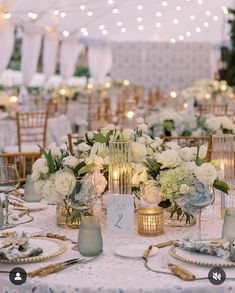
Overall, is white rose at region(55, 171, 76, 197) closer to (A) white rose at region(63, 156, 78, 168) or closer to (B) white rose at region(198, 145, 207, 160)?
(A) white rose at region(63, 156, 78, 168)

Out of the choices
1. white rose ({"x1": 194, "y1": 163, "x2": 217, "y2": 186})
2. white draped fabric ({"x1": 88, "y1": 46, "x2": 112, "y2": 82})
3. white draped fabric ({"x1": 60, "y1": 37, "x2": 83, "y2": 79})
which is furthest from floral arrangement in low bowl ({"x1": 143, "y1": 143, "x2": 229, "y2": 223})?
white draped fabric ({"x1": 88, "y1": 46, "x2": 112, "y2": 82})

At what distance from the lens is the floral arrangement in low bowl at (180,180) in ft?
9.18

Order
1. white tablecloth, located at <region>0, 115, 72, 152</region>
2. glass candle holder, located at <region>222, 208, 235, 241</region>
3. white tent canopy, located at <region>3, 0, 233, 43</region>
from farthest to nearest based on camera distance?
white tent canopy, located at <region>3, 0, 233, 43</region> < white tablecloth, located at <region>0, 115, 72, 152</region> < glass candle holder, located at <region>222, 208, 235, 241</region>

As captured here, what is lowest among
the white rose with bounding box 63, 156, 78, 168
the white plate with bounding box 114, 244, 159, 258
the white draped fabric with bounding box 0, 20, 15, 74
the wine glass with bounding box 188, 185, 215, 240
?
the white plate with bounding box 114, 244, 159, 258

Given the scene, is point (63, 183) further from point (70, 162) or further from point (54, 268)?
point (54, 268)

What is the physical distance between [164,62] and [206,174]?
61.4 ft

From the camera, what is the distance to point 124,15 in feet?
Answer: 43.9

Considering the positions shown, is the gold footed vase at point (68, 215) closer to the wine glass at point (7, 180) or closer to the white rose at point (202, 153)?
the wine glass at point (7, 180)

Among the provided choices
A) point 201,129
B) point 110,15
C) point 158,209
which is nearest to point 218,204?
point 158,209

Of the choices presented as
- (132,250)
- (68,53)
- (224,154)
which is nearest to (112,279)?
(132,250)

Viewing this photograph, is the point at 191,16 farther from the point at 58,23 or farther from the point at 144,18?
the point at 58,23

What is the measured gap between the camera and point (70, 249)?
2.67 metres

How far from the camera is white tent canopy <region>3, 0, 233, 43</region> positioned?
11461 mm

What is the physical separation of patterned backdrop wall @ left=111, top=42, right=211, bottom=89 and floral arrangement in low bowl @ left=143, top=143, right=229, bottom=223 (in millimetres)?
18104
